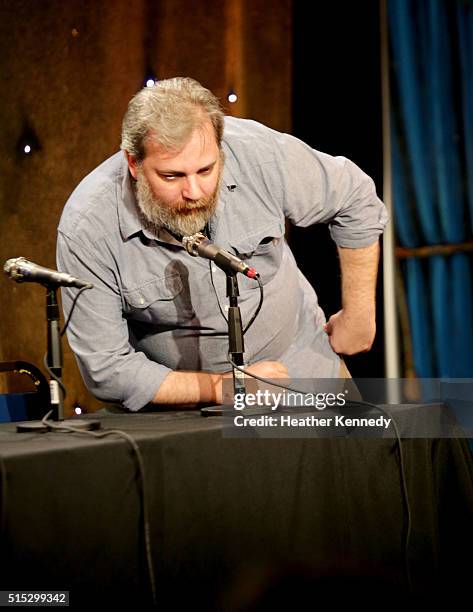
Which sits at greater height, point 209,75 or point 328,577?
point 209,75

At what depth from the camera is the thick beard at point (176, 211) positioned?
2557 mm

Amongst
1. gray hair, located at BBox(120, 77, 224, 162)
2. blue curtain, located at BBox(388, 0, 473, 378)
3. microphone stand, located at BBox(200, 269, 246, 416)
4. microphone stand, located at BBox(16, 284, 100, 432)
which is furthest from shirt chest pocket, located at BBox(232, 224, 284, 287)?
blue curtain, located at BBox(388, 0, 473, 378)

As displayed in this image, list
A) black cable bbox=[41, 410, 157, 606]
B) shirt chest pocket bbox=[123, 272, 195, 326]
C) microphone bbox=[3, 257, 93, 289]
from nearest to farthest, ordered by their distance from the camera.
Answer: black cable bbox=[41, 410, 157, 606] → microphone bbox=[3, 257, 93, 289] → shirt chest pocket bbox=[123, 272, 195, 326]

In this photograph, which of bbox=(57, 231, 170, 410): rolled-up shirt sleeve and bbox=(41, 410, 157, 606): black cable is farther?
bbox=(57, 231, 170, 410): rolled-up shirt sleeve

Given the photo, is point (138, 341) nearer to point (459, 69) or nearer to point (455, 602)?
point (455, 602)

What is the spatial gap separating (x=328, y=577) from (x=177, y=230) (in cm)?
194

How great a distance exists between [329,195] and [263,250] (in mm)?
320

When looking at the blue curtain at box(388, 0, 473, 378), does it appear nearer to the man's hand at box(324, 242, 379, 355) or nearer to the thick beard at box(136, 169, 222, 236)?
the man's hand at box(324, 242, 379, 355)

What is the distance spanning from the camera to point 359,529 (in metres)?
2.35

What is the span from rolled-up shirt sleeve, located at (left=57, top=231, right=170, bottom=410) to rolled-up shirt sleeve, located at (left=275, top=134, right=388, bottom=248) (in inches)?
28.2

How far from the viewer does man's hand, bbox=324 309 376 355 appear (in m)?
3.03

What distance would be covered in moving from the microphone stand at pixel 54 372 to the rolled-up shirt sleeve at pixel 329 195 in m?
1.07

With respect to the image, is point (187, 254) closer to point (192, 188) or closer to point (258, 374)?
point (192, 188)

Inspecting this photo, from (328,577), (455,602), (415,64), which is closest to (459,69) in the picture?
(415,64)
